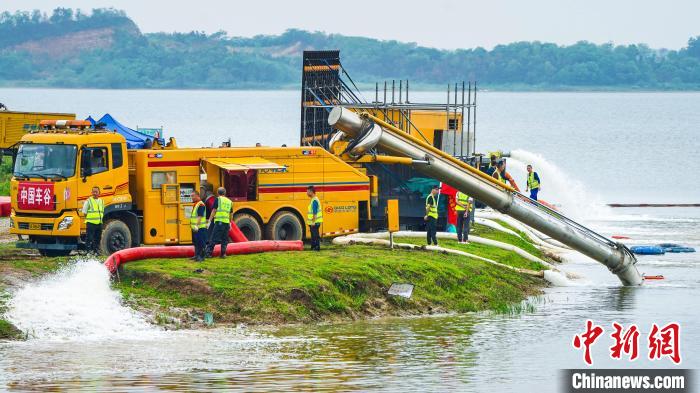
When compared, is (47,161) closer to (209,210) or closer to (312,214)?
(209,210)

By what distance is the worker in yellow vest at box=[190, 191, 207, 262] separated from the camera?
28.5m

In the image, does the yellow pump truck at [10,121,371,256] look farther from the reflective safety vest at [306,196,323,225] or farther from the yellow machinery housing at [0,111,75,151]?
the yellow machinery housing at [0,111,75,151]

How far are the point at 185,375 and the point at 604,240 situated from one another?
15.5 metres

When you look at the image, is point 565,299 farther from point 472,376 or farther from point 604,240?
point 472,376

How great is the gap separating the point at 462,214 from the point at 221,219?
26.4ft

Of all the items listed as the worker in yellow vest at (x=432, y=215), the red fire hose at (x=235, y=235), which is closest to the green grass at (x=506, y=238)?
the worker in yellow vest at (x=432, y=215)

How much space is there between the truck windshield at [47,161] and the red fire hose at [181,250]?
2.89m

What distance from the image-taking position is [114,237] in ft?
101

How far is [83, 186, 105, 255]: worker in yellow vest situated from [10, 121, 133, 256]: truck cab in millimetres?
607

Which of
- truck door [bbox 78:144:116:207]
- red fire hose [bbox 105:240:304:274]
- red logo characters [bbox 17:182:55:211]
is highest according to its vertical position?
truck door [bbox 78:144:116:207]

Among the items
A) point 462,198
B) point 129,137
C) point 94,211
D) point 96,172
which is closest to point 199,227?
point 94,211

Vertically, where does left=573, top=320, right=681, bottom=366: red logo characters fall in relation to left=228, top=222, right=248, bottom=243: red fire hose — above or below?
below

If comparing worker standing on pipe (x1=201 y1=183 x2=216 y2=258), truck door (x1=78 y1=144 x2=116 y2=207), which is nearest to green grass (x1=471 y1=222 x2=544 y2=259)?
worker standing on pipe (x1=201 y1=183 x2=216 y2=258)

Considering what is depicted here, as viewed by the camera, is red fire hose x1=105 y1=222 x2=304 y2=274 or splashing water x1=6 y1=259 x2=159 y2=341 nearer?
splashing water x1=6 y1=259 x2=159 y2=341
